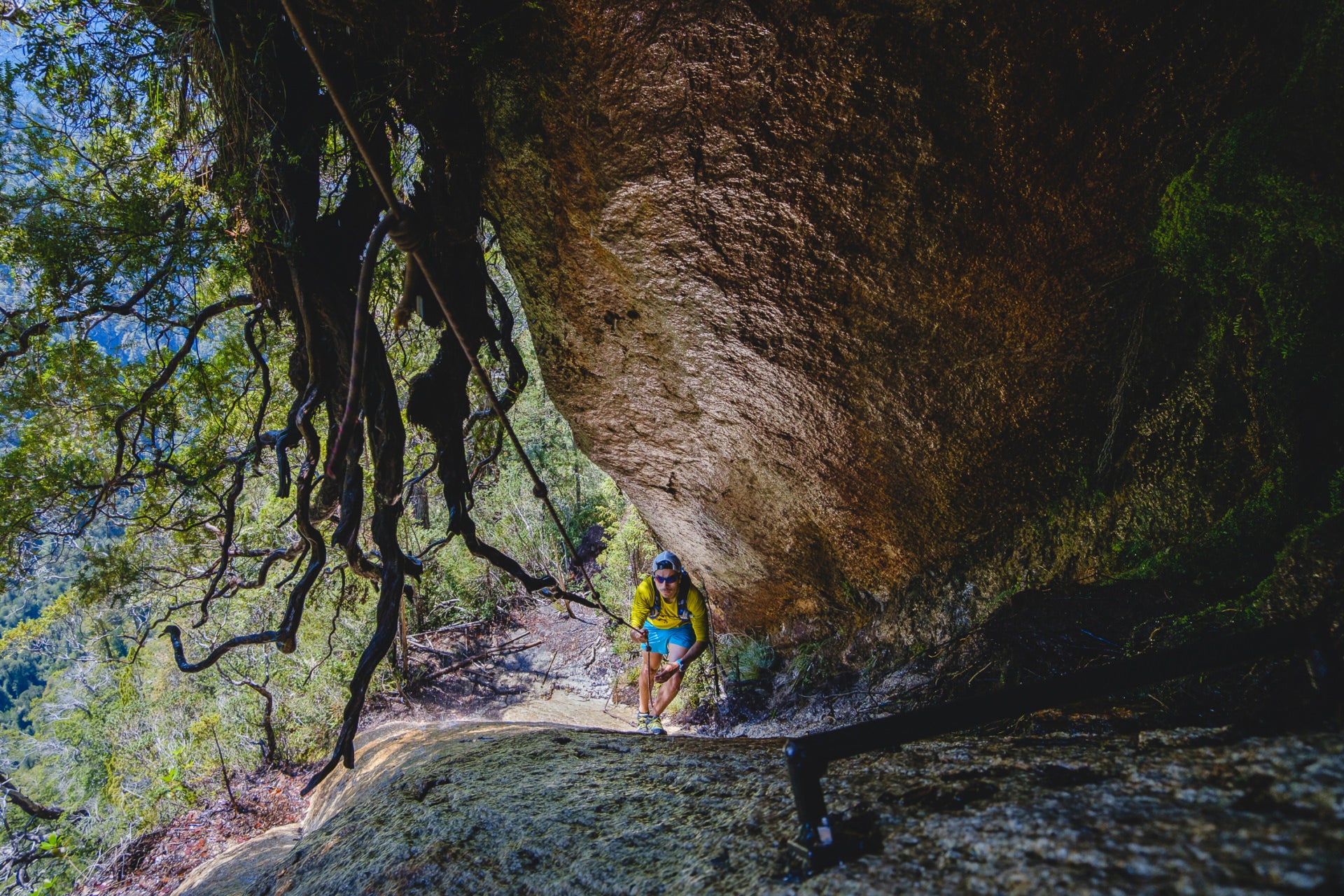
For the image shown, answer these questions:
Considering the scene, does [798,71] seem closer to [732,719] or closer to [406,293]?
[406,293]

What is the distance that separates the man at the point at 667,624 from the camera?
537 cm

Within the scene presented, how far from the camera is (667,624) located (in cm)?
556

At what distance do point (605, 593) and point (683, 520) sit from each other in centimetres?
699

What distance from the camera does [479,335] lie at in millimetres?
4566

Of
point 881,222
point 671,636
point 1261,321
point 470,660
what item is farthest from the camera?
point 470,660

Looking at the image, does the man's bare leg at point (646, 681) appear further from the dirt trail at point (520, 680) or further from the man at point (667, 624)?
the dirt trail at point (520, 680)

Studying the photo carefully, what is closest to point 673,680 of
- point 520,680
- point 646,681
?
point 646,681

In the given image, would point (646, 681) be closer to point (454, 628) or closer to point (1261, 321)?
point (1261, 321)

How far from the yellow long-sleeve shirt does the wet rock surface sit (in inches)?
82.6

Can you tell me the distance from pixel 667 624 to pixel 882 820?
13.6 feet

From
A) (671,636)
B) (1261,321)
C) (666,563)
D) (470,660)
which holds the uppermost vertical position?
(1261,321)

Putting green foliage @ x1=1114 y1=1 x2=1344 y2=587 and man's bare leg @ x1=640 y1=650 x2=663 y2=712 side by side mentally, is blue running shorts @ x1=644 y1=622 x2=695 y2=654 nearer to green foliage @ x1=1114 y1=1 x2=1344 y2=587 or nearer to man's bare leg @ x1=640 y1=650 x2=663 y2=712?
man's bare leg @ x1=640 y1=650 x2=663 y2=712

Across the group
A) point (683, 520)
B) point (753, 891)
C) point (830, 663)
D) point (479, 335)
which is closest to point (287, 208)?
point (479, 335)

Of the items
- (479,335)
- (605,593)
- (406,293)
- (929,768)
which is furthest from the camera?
(605,593)
